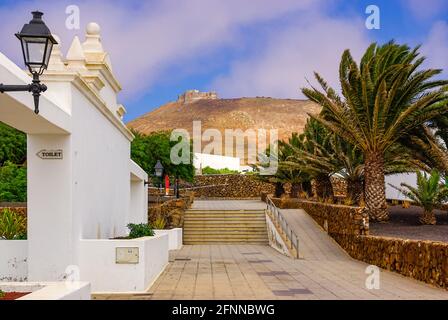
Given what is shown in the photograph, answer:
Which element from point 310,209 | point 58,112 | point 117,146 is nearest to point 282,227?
point 310,209

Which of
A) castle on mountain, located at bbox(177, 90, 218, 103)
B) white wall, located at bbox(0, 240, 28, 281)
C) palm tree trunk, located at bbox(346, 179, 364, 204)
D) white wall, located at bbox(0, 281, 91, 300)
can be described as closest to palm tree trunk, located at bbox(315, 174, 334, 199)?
palm tree trunk, located at bbox(346, 179, 364, 204)

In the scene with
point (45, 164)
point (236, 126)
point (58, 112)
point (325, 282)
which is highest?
point (236, 126)

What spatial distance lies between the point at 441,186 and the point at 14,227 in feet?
Result: 56.4

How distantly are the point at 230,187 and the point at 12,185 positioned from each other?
110ft

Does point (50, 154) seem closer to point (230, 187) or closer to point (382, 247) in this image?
point (382, 247)

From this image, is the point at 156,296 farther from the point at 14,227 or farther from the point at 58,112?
the point at 58,112

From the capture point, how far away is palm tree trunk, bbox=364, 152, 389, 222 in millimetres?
23500

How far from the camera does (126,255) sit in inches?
497

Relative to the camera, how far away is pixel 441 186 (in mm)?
25062

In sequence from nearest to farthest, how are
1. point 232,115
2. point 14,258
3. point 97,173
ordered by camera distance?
point 14,258 < point 97,173 < point 232,115

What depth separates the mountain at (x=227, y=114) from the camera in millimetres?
157975

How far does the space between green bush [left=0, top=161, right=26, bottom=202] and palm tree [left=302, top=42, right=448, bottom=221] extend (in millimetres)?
15691

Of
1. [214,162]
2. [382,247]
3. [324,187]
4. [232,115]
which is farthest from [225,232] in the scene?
[232,115]

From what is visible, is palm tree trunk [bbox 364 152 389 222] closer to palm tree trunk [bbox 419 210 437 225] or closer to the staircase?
palm tree trunk [bbox 419 210 437 225]
